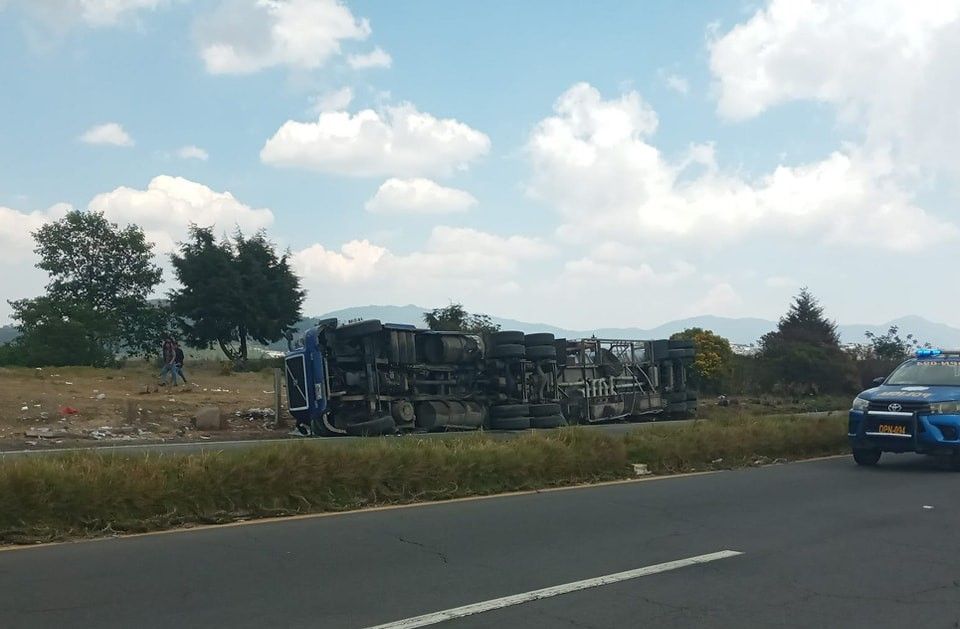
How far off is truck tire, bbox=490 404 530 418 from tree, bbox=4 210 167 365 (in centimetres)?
2816

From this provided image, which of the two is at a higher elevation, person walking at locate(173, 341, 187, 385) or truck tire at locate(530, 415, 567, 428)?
person walking at locate(173, 341, 187, 385)

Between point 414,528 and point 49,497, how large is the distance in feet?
11.3

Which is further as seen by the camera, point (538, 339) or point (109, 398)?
point (109, 398)

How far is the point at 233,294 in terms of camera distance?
44.6m

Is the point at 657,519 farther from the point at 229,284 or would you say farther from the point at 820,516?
the point at 229,284

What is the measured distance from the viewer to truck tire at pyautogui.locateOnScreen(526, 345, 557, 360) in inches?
920

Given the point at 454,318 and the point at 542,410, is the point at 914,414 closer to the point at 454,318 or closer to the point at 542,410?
the point at 542,410

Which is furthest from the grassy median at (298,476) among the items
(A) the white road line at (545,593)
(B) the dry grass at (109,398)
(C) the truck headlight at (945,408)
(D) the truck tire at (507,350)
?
(B) the dry grass at (109,398)

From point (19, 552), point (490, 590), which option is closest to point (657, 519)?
point (490, 590)

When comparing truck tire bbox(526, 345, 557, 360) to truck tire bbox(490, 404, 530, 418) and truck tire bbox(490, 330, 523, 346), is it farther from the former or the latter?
truck tire bbox(490, 404, 530, 418)

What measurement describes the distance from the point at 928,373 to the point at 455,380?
34.6 ft

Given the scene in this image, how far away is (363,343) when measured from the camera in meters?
20.2

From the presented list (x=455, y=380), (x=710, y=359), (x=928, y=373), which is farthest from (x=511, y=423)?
(x=710, y=359)

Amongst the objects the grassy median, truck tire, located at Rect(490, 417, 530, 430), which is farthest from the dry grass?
the grassy median
